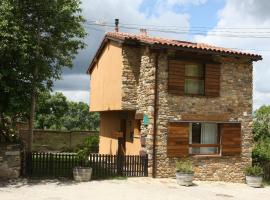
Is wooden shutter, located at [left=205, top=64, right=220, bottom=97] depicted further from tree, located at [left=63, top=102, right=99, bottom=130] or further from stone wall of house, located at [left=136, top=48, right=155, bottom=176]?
tree, located at [left=63, top=102, right=99, bottom=130]

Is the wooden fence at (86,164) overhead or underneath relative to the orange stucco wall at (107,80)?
underneath

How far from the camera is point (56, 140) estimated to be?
32000 mm

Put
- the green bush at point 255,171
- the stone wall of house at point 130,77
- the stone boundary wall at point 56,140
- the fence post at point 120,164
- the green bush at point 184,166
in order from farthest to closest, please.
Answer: the stone boundary wall at point 56,140, the stone wall of house at point 130,77, the green bush at point 255,171, the fence post at point 120,164, the green bush at point 184,166

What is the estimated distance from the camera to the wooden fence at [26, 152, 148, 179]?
16547 mm

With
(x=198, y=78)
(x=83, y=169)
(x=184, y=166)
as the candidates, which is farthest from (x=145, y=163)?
(x=198, y=78)

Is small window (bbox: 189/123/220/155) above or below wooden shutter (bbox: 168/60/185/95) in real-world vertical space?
below

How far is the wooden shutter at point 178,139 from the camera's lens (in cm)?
1788

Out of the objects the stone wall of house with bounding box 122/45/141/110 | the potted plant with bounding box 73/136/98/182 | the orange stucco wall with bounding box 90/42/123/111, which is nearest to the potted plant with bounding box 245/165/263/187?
the stone wall of house with bounding box 122/45/141/110

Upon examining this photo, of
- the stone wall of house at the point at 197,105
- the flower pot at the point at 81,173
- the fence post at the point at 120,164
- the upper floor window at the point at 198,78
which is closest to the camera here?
the flower pot at the point at 81,173

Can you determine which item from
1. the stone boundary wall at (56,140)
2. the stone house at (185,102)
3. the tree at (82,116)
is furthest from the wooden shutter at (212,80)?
the tree at (82,116)

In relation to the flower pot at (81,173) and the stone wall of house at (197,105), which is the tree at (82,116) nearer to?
the stone wall of house at (197,105)

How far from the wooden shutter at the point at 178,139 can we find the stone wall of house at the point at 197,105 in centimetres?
21

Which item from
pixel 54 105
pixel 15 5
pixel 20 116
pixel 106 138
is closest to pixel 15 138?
pixel 20 116

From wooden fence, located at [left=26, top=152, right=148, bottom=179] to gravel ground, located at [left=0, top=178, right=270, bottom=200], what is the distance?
694 millimetres
